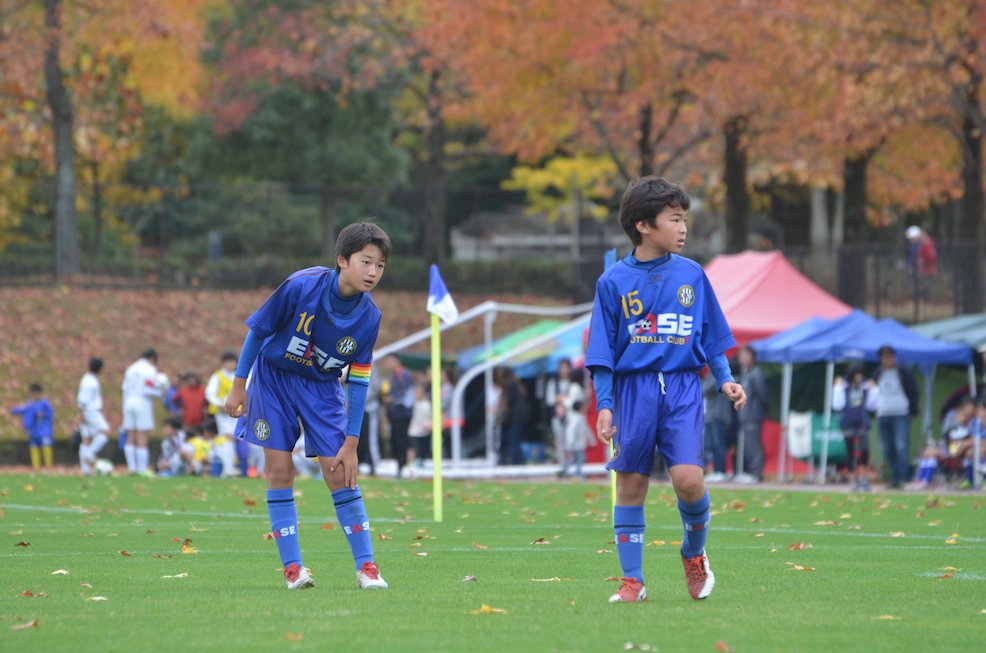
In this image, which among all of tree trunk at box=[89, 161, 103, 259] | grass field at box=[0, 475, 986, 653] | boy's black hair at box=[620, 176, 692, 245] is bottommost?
grass field at box=[0, 475, 986, 653]

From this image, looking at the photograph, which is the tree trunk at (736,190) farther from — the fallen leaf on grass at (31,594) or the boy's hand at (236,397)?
the fallen leaf on grass at (31,594)

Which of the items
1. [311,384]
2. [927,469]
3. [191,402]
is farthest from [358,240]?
[191,402]

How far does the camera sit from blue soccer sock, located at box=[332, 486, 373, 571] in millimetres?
8508

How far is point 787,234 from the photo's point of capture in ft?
213

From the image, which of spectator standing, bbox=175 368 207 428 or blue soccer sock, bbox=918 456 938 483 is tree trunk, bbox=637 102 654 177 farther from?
blue soccer sock, bbox=918 456 938 483

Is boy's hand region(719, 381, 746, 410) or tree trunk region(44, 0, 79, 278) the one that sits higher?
tree trunk region(44, 0, 79, 278)

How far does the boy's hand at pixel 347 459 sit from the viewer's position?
8.42m

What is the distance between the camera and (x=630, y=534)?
773 centimetres

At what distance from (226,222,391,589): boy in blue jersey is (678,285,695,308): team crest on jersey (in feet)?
5.34

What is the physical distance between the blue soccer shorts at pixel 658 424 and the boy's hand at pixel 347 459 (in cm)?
155

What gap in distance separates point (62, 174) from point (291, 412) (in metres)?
28.5

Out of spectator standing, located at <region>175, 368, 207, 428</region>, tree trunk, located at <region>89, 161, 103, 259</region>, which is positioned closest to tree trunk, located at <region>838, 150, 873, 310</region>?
spectator standing, located at <region>175, 368, 207, 428</region>

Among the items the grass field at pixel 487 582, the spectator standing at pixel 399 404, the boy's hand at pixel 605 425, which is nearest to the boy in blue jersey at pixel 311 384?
the grass field at pixel 487 582

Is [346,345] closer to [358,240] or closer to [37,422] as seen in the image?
[358,240]
